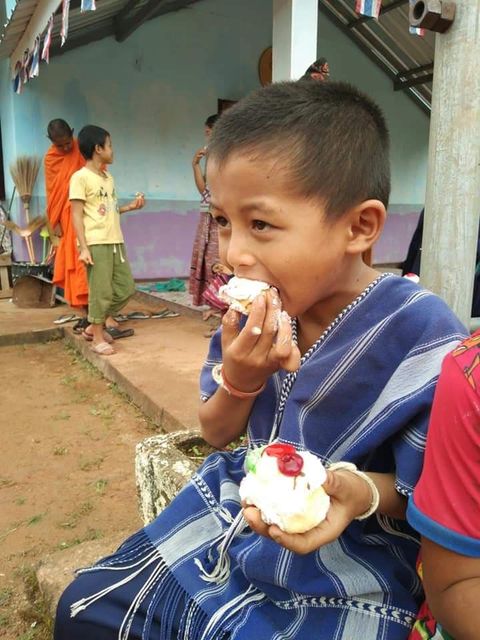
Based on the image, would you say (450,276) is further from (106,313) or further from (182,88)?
(182,88)

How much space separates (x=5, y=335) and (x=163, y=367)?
196 centimetres

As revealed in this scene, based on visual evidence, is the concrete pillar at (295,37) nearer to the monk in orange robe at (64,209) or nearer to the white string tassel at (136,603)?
the monk in orange robe at (64,209)

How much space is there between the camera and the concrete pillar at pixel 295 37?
372 cm

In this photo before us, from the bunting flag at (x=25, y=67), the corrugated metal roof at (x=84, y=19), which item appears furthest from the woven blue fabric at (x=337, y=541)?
the bunting flag at (x=25, y=67)

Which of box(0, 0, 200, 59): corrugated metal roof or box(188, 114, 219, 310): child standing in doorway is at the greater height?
box(0, 0, 200, 59): corrugated metal roof

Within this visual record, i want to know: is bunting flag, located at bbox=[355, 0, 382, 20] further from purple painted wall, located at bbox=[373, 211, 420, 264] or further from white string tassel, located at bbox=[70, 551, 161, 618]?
purple painted wall, located at bbox=[373, 211, 420, 264]

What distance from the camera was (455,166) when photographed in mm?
1455

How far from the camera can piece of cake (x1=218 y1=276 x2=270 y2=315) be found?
3.13ft

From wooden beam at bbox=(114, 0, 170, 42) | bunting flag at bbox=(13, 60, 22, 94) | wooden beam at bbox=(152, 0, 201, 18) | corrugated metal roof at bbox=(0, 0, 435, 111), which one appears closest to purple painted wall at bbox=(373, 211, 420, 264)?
corrugated metal roof at bbox=(0, 0, 435, 111)

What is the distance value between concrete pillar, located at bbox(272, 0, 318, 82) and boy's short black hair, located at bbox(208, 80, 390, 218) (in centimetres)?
291

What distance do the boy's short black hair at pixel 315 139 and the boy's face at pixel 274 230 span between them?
24 mm

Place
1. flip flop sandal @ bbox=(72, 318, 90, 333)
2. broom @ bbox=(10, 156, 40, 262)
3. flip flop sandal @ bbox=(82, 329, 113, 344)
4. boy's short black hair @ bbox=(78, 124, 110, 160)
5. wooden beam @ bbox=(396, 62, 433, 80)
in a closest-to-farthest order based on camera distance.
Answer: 1. boy's short black hair @ bbox=(78, 124, 110, 160)
2. flip flop sandal @ bbox=(82, 329, 113, 344)
3. flip flop sandal @ bbox=(72, 318, 90, 333)
4. broom @ bbox=(10, 156, 40, 262)
5. wooden beam @ bbox=(396, 62, 433, 80)

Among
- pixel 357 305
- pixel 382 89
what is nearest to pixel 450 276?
pixel 357 305

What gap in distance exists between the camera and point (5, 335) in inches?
207
